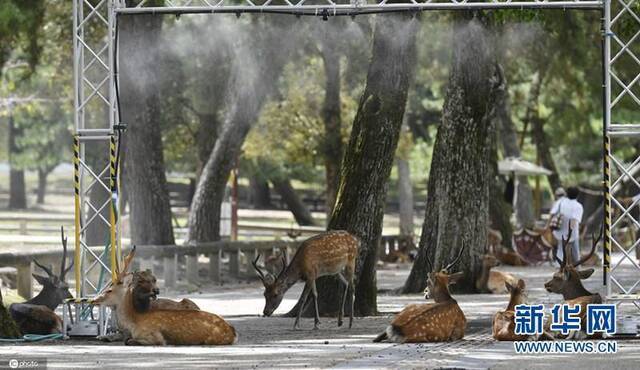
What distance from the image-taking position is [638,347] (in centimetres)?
1767

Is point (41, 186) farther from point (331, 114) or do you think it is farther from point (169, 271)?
point (169, 271)

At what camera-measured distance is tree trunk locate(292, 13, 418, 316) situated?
2300 cm

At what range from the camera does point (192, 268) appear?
31.9 m

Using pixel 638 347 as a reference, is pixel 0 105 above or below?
above

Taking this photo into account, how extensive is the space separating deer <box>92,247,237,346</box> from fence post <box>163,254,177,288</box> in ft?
38.9

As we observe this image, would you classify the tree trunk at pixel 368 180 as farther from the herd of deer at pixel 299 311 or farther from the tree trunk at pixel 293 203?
the tree trunk at pixel 293 203

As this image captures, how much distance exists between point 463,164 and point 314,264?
307 inches

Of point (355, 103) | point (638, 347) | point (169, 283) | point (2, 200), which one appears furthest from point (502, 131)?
point (2, 200)

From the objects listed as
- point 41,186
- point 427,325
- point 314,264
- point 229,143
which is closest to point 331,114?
point 229,143

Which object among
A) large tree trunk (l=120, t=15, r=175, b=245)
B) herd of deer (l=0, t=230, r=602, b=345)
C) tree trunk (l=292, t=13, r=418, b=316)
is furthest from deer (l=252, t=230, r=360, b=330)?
large tree trunk (l=120, t=15, r=175, b=245)

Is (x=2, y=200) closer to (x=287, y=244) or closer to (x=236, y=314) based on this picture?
(x=287, y=244)

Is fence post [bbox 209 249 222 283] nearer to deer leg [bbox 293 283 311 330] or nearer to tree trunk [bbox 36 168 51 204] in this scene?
deer leg [bbox 293 283 311 330]

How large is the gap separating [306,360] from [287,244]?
21988mm

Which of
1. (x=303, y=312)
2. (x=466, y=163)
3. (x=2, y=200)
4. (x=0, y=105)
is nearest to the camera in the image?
(x=303, y=312)
